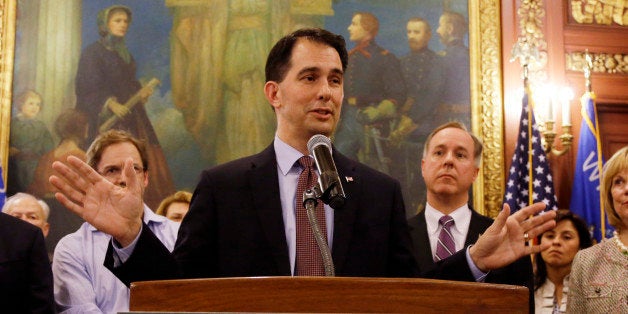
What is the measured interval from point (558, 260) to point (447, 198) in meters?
1.67

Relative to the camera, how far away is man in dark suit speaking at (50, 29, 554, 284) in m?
2.34

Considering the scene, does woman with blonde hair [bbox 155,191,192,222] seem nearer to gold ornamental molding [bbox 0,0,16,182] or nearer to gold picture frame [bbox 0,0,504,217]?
gold ornamental molding [bbox 0,0,16,182]

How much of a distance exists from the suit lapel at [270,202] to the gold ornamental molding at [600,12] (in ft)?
19.6

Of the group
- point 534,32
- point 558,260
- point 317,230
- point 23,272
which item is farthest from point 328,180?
point 534,32

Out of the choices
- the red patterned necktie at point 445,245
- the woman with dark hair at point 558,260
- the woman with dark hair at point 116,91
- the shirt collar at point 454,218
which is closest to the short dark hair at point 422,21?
the woman with dark hair at point 116,91

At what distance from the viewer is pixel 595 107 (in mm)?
7688

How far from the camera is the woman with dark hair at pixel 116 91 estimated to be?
281 inches

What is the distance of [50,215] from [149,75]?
59.3 inches

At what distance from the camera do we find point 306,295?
171cm

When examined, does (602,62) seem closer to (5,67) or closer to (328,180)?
(5,67)

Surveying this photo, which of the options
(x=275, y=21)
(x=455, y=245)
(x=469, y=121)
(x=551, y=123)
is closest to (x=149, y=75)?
(x=275, y=21)

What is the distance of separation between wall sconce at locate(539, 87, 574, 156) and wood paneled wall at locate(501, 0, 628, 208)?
13 cm

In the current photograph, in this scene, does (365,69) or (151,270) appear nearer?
(151,270)

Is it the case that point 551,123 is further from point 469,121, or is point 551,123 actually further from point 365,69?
point 365,69
